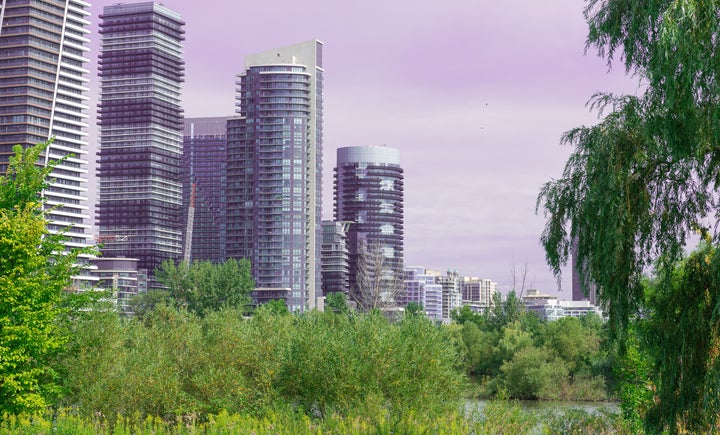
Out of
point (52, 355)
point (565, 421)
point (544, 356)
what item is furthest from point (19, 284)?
point (544, 356)

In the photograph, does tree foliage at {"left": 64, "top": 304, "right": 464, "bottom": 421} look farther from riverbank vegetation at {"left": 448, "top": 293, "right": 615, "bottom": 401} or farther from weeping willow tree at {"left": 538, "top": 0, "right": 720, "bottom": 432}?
riverbank vegetation at {"left": 448, "top": 293, "right": 615, "bottom": 401}

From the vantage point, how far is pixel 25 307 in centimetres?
2858

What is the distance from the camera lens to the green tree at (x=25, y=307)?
2827cm

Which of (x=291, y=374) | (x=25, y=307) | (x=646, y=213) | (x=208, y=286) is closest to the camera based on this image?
(x=646, y=213)

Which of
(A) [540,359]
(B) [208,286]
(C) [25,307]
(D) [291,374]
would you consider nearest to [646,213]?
(D) [291,374]

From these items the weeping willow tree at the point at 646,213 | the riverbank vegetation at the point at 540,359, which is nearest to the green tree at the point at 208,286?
the riverbank vegetation at the point at 540,359

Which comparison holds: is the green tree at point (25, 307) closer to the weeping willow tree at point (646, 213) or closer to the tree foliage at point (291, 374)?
the tree foliage at point (291, 374)

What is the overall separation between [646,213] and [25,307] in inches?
779

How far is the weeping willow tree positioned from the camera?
60.1 ft

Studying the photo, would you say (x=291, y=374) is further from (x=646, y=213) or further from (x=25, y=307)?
(x=646, y=213)

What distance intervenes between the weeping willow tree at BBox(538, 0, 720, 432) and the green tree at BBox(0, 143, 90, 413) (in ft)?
57.2

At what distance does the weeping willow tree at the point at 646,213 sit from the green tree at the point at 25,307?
17.4 m

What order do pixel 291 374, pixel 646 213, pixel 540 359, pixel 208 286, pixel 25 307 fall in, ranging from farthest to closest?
1. pixel 208 286
2. pixel 540 359
3. pixel 291 374
4. pixel 25 307
5. pixel 646 213

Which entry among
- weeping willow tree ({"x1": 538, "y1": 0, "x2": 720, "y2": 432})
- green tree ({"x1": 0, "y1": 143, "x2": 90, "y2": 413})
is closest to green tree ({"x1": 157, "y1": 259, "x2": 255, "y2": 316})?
green tree ({"x1": 0, "y1": 143, "x2": 90, "y2": 413})
